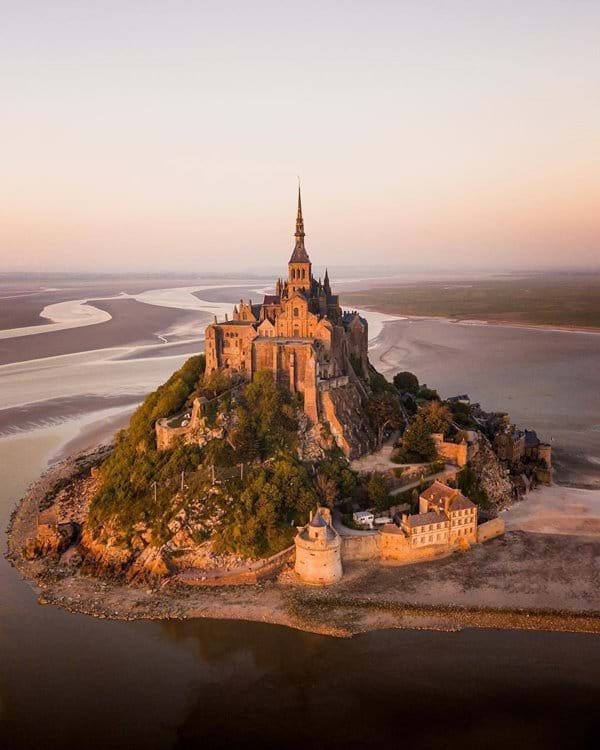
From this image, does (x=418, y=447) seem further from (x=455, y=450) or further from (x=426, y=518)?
(x=426, y=518)

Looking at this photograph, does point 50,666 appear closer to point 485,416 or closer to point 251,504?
point 251,504

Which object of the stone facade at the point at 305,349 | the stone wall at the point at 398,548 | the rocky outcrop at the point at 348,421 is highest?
the stone facade at the point at 305,349

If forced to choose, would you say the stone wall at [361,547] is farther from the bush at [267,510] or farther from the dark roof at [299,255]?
the dark roof at [299,255]

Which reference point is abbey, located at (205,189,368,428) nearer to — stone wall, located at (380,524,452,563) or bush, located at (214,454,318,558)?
bush, located at (214,454,318,558)

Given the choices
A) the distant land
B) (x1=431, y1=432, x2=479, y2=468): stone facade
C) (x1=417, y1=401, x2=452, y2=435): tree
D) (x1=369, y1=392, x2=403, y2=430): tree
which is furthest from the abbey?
the distant land

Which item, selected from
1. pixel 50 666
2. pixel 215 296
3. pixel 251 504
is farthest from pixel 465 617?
pixel 215 296

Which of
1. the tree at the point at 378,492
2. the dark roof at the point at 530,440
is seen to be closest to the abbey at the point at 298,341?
the tree at the point at 378,492
